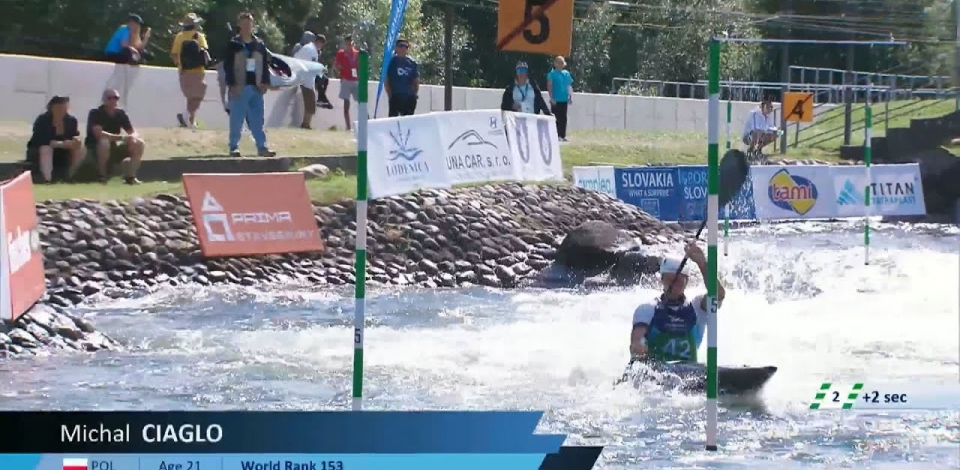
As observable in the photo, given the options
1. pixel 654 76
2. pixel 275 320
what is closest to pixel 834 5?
pixel 654 76

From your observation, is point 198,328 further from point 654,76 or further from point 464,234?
point 654,76

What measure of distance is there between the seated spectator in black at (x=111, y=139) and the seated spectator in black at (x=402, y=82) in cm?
309

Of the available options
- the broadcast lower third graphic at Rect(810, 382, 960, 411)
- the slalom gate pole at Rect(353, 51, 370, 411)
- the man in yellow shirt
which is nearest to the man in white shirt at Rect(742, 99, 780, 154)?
the man in yellow shirt

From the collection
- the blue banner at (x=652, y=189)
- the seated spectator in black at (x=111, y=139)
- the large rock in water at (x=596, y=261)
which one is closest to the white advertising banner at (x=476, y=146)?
the large rock in water at (x=596, y=261)

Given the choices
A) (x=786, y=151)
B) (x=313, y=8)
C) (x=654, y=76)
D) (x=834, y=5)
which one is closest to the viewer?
(x=834, y=5)

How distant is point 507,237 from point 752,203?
5.64 metres

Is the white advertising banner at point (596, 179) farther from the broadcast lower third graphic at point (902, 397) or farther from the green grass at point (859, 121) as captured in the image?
the broadcast lower third graphic at point (902, 397)

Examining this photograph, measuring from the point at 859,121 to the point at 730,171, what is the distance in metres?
8.60

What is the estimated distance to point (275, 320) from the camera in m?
13.6

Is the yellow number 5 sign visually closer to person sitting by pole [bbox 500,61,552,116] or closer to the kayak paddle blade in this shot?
the kayak paddle blade

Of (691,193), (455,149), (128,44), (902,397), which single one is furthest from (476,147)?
(902,397)

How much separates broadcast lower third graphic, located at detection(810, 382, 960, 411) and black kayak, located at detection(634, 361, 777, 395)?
0.67 metres

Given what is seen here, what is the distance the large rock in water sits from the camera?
1744 centimetres

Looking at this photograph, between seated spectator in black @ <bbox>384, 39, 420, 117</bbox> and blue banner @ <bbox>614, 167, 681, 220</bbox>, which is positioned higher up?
seated spectator in black @ <bbox>384, 39, 420, 117</bbox>
